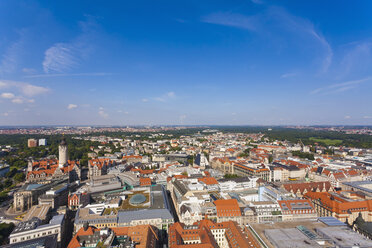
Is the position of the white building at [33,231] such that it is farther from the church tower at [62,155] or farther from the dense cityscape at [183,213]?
the church tower at [62,155]

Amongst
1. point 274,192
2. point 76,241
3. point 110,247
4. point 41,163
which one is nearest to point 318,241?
point 274,192

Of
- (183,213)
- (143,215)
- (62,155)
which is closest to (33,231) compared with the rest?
(143,215)

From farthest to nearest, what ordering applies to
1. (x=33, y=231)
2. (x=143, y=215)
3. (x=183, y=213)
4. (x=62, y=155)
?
1. (x=62, y=155)
2. (x=183, y=213)
3. (x=143, y=215)
4. (x=33, y=231)

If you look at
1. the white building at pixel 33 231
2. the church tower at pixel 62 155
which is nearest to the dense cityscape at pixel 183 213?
the white building at pixel 33 231

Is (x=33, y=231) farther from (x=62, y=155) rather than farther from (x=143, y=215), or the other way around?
(x=62, y=155)

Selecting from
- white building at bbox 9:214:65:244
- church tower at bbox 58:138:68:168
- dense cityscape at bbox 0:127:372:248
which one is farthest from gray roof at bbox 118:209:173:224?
church tower at bbox 58:138:68:168

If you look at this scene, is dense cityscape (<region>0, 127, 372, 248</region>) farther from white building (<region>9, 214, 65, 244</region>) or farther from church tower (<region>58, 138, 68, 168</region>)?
church tower (<region>58, 138, 68, 168</region>)

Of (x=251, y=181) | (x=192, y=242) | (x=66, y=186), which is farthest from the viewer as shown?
(x=251, y=181)

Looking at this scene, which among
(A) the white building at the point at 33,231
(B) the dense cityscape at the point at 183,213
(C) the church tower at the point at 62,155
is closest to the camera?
(B) the dense cityscape at the point at 183,213

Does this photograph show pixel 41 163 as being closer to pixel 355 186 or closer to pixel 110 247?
pixel 110 247
